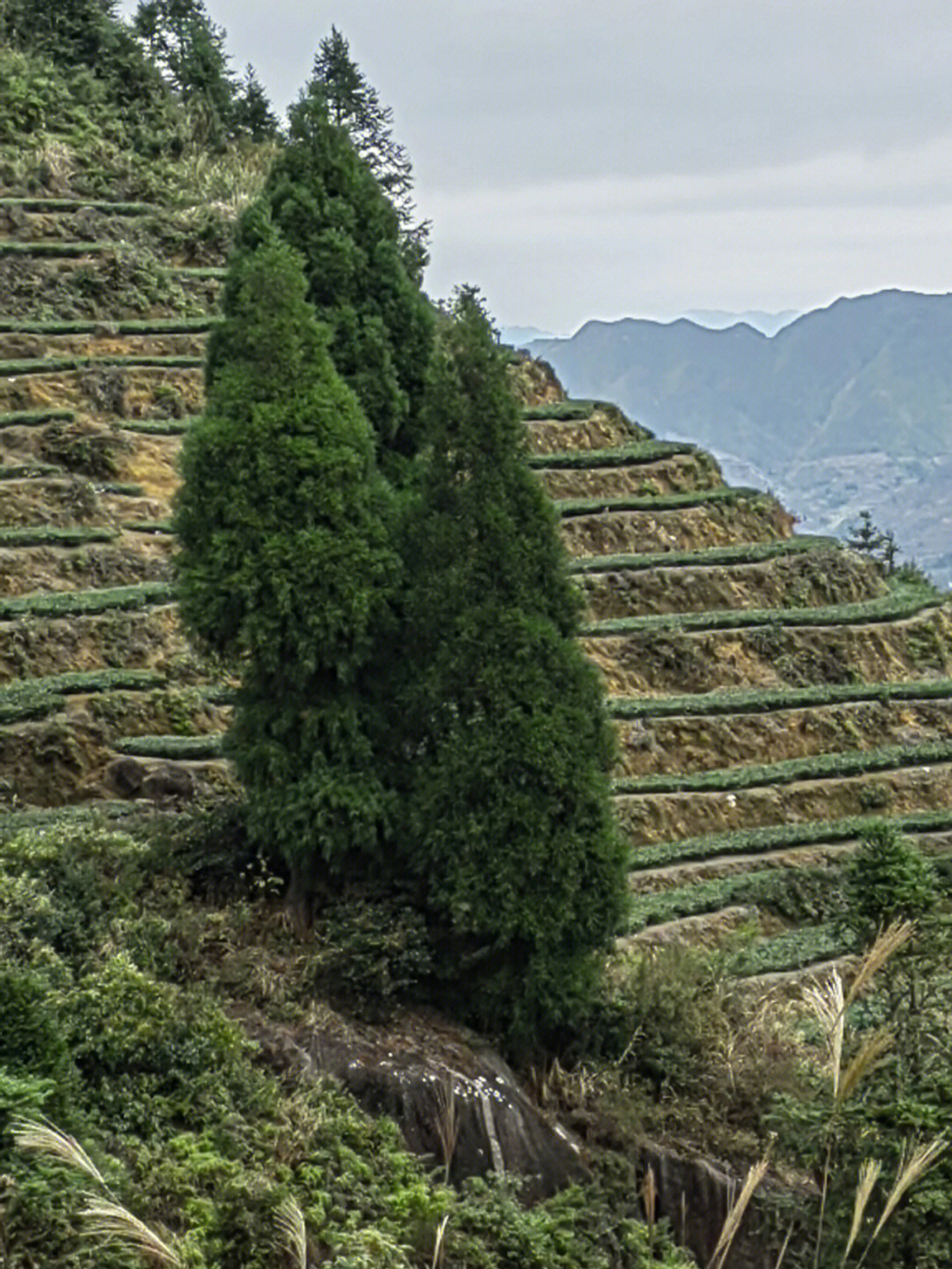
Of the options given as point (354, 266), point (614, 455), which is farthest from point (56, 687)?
point (614, 455)

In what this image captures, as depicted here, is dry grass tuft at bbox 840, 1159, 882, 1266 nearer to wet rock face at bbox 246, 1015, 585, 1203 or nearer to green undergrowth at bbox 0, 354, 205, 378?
wet rock face at bbox 246, 1015, 585, 1203

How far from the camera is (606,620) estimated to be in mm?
28734

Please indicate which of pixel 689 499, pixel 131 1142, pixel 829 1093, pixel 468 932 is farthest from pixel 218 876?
pixel 689 499

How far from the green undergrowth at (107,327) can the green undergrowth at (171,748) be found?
1235 centimetres

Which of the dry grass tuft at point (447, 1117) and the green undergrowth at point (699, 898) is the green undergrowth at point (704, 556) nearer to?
the green undergrowth at point (699, 898)

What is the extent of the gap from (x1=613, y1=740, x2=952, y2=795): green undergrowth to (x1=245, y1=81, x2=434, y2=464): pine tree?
9581 mm

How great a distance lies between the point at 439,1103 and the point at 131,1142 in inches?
96.1

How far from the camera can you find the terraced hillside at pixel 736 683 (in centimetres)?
2392

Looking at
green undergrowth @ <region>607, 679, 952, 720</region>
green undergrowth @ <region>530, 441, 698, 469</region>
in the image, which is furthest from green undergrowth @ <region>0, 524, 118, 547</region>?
green undergrowth @ <region>530, 441, 698, 469</region>

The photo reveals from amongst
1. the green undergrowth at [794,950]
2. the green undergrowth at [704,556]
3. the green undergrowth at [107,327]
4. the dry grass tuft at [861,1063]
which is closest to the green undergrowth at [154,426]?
the green undergrowth at [107,327]

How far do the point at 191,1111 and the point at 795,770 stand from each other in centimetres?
1637

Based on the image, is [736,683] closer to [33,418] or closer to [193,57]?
[33,418]

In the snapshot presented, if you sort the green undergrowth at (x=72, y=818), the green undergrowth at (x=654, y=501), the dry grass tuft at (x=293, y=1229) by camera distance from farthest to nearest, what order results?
the green undergrowth at (x=654, y=501), the green undergrowth at (x=72, y=818), the dry grass tuft at (x=293, y=1229)

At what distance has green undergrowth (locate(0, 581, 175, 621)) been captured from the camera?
2384 centimetres
